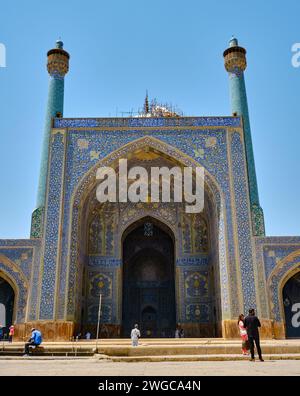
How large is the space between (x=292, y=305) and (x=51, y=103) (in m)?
9.12

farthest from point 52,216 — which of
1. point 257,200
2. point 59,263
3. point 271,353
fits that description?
point 271,353

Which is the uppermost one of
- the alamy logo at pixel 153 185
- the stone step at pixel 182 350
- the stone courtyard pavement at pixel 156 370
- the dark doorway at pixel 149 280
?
the alamy logo at pixel 153 185

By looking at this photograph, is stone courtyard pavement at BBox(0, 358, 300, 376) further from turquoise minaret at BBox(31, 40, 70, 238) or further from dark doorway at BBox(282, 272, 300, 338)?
turquoise minaret at BBox(31, 40, 70, 238)

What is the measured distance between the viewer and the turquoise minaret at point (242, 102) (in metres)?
11.1

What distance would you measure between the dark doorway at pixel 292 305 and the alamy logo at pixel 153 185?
3.46 meters

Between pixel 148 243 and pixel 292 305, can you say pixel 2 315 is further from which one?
pixel 292 305

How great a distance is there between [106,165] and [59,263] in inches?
117

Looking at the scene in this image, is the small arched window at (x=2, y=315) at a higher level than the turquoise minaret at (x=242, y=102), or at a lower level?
lower

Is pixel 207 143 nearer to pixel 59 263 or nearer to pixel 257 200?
pixel 257 200

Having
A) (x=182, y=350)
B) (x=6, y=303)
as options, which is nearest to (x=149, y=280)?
(x=6, y=303)

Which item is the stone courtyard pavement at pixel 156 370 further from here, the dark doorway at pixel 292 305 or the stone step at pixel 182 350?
the dark doorway at pixel 292 305

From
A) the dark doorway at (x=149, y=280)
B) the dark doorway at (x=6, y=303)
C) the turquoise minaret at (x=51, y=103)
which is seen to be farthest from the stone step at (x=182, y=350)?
the dark doorway at (x=149, y=280)

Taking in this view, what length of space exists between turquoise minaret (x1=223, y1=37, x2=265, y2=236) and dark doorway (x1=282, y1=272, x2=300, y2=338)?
5.58ft

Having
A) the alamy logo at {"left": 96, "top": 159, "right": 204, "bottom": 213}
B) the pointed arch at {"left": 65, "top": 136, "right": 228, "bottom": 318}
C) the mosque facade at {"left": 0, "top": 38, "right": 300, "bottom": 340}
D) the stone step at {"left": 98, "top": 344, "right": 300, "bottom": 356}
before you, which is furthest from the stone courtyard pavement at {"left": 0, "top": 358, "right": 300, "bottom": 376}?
the alamy logo at {"left": 96, "top": 159, "right": 204, "bottom": 213}
